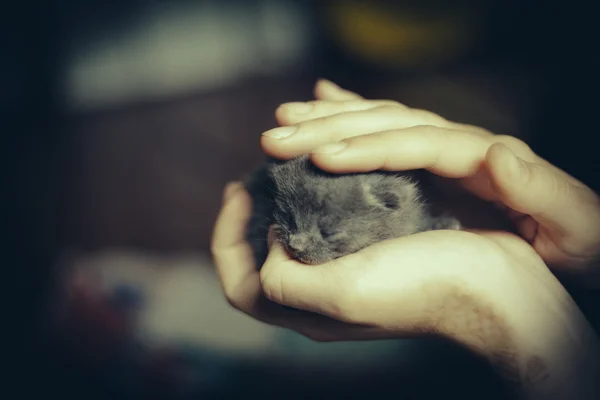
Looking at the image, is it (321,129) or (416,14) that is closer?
(321,129)

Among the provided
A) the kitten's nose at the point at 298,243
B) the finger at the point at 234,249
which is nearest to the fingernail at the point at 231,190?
the finger at the point at 234,249

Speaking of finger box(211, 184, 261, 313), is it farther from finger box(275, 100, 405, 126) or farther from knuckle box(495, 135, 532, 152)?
knuckle box(495, 135, 532, 152)

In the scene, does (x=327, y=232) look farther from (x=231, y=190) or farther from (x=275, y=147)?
(x=231, y=190)

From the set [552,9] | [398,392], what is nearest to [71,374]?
[398,392]

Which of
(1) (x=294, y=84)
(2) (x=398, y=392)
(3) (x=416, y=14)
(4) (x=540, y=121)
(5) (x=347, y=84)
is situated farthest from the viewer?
(1) (x=294, y=84)

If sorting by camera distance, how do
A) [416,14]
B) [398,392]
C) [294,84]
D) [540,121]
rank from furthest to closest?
[294,84], [416,14], [540,121], [398,392]

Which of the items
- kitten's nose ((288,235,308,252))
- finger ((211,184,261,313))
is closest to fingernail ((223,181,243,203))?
finger ((211,184,261,313))

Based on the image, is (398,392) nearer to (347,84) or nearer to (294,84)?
(347,84)
